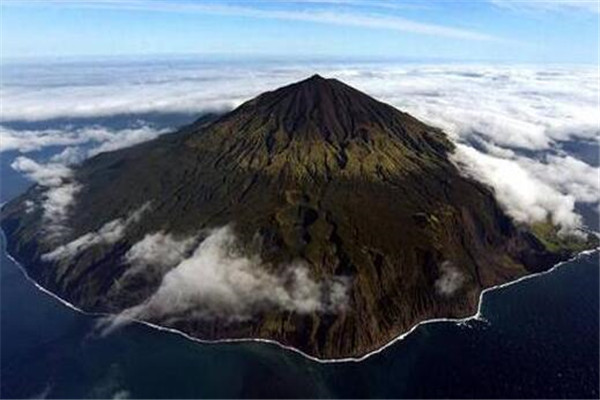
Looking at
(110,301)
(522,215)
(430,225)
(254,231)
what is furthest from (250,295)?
(522,215)

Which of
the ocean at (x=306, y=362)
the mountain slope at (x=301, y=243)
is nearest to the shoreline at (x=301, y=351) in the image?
the ocean at (x=306, y=362)

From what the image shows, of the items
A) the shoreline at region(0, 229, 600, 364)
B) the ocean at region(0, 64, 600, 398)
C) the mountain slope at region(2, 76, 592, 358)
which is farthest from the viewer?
the mountain slope at region(2, 76, 592, 358)

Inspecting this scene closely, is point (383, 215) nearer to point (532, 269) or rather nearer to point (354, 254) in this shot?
point (354, 254)

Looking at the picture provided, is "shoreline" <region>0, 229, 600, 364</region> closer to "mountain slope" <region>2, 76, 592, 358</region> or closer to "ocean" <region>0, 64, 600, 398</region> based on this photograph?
"ocean" <region>0, 64, 600, 398</region>

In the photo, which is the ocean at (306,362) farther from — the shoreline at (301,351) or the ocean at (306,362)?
the shoreline at (301,351)

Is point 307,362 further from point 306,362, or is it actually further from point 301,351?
point 301,351

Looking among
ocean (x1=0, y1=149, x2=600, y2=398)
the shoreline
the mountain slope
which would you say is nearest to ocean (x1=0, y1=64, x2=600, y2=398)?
ocean (x1=0, y1=149, x2=600, y2=398)
